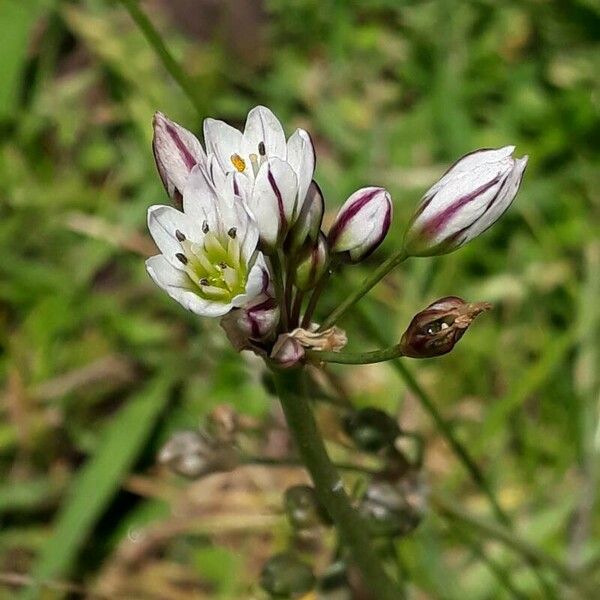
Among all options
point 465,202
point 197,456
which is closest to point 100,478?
point 197,456

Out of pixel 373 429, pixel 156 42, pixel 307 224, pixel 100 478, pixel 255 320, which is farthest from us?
pixel 100 478

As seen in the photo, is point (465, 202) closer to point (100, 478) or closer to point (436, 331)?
point (436, 331)

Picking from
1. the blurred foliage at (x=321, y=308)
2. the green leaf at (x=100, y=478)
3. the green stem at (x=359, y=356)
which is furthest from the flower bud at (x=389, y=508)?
the green leaf at (x=100, y=478)

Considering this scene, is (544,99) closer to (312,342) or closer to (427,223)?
(427,223)

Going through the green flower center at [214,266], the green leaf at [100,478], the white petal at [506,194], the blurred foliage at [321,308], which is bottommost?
the green leaf at [100,478]

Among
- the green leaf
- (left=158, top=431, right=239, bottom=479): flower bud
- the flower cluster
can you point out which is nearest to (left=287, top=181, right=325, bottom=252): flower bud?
the flower cluster

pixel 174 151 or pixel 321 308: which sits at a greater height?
pixel 174 151

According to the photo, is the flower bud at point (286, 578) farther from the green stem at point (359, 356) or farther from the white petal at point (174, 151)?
the white petal at point (174, 151)
